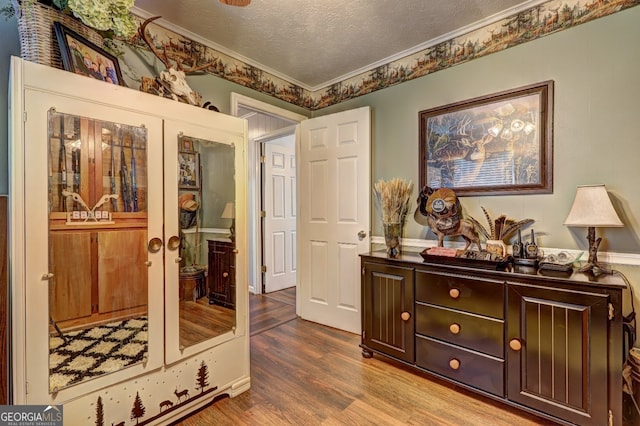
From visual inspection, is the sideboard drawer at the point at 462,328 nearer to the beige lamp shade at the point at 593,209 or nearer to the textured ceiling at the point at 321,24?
the beige lamp shade at the point at 593,209

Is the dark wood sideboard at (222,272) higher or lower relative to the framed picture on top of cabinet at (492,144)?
lower

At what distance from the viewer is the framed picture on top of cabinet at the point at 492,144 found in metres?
1.96

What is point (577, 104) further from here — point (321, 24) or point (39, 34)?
point (39, 34)

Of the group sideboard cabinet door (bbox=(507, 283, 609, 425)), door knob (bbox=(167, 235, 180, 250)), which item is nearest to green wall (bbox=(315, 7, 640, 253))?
sideboard cabinet door (bbox=(507, 283, 609, 425))

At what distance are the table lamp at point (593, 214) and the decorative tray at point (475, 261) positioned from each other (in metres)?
0.39

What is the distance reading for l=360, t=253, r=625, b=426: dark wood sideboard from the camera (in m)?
1.44

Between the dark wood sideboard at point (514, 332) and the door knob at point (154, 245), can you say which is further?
the door knob at point (154, 245)

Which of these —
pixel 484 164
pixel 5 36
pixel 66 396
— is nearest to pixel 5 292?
pixel 66 396

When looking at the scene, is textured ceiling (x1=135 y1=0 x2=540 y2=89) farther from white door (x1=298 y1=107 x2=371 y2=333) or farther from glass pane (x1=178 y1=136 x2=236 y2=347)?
glass pane (x1=178 y1=136 x2=236 y2=347)

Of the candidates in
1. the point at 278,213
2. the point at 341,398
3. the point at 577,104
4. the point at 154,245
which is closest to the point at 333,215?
the point at 278,213

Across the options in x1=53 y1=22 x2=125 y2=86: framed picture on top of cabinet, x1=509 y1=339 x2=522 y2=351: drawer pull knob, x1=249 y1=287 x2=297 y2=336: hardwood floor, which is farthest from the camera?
x1=249 y1=287 x2=297 y2=336: hardwood floor

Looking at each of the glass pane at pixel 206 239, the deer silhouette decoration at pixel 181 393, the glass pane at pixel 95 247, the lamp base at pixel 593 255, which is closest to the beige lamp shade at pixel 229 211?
the glass pane at pixel 206 239

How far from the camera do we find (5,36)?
4.94ft

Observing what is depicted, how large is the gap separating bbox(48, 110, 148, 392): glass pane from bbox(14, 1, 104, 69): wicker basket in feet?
0.94
